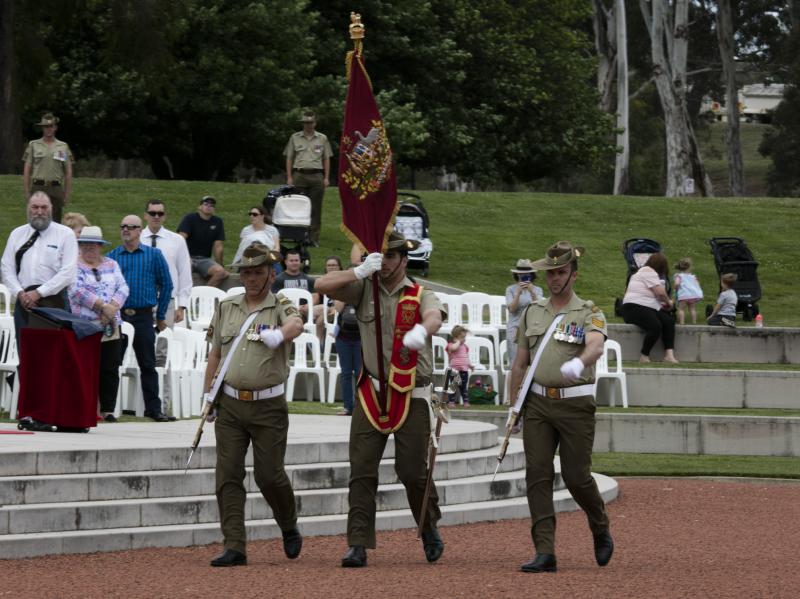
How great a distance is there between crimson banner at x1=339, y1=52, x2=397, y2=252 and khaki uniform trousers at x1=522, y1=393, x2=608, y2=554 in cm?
134

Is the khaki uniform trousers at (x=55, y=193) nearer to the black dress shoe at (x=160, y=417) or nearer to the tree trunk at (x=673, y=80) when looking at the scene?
the black dress shoe at (x=160, y=417)

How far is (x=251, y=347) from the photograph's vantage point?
9469 mm

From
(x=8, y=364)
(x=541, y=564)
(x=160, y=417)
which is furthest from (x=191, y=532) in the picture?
(x=8, y=364)

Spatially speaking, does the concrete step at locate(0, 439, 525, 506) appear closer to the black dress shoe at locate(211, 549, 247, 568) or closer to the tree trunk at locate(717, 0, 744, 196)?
the black dress shoe at locate(211, 549, 247, 568)

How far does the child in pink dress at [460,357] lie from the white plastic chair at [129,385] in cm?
385

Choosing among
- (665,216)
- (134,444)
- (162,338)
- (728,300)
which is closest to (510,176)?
(665,216)

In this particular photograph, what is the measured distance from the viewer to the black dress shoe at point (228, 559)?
9.23 metres

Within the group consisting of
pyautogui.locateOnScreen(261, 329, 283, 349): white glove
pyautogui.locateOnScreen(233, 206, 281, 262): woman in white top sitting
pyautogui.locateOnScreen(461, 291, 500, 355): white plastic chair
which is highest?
pyautogui.locateOnScreen(233, 206, 281, 262): woman in white top sitting

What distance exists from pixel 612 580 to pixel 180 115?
104ft

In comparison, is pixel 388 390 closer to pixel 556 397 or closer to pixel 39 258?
pixel 556 397

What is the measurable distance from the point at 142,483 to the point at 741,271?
1512 cm

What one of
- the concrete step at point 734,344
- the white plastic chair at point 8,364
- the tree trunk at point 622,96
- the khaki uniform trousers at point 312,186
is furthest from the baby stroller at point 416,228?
the tree trunk at point 622,96

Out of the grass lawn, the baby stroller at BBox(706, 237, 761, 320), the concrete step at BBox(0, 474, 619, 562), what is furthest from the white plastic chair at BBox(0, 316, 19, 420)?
the baby stroller at BBox(706, 237, 761, 320)

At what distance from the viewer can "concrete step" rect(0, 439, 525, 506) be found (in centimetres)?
999
